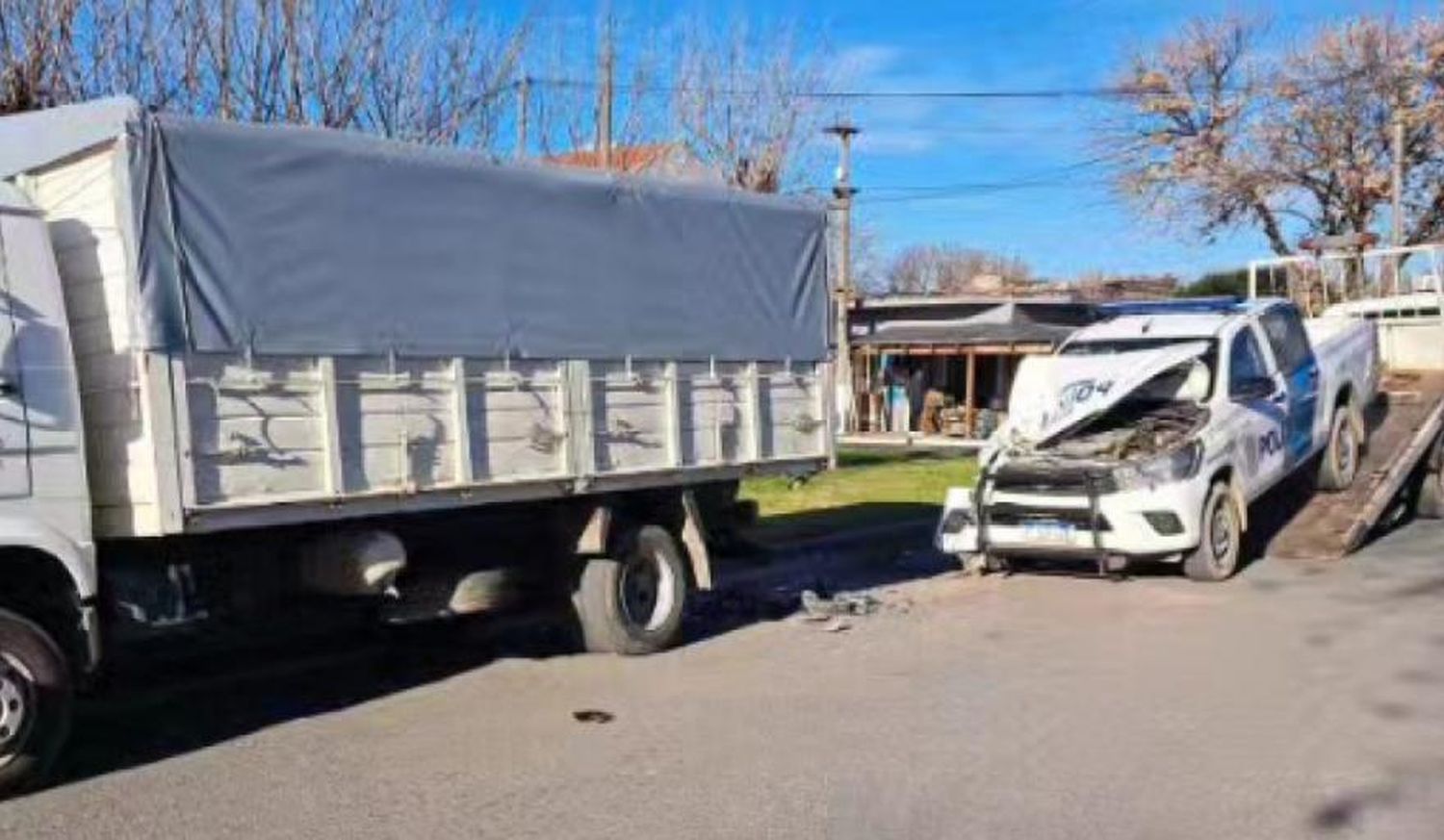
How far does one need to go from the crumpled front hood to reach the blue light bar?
1075 millimetres

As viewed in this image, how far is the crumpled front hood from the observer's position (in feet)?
42.6

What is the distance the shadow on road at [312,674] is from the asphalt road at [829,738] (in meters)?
0.04

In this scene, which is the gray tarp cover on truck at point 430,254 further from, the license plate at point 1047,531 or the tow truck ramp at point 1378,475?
the tow truck ramp at point 1378,475

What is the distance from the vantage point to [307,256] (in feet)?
25.6

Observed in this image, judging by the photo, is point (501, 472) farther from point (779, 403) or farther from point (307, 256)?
point (779, 403)

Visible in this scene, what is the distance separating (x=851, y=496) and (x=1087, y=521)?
720 centimetres

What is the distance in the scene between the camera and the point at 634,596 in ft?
32.2

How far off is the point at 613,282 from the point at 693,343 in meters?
0.80

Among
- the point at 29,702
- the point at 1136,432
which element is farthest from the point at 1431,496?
the point at 29,702

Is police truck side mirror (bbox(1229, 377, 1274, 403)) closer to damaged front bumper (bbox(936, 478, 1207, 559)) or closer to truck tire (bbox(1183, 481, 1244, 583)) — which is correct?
truck tire (bbox(1183, 481, 1244, 583))

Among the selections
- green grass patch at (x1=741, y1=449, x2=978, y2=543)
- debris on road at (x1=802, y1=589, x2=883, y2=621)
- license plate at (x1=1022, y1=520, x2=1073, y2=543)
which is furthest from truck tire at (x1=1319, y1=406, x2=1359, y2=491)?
debris on road at (x1=802, y1=589, x2=883, y2=621)

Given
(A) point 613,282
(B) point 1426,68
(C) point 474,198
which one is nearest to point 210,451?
(C) point 474,198

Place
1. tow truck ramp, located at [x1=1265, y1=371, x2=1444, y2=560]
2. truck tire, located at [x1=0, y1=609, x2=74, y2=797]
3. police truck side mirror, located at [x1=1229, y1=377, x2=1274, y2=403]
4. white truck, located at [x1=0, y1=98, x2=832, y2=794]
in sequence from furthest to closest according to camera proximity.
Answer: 1. tow truck ramp, located at [x1=1265, y1=371, x2=1444, y2=560]
2. police truck side mirror, located at [x1=1229, y1=377, x2=1274, y2=403]
3. white truck, located at [x1=0, y1=98, x2=832, y2=794]
4. truck tire, located at [x1=0, y1=609, x2=74, y2=797]

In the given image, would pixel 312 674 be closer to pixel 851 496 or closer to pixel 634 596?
pixel 634 596
